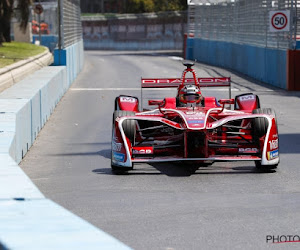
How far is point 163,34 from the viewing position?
3236 inches

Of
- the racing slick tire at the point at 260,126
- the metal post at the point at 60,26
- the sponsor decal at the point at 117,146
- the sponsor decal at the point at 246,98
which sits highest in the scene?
the metal post at the point at 60,26

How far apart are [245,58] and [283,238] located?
29.6 m

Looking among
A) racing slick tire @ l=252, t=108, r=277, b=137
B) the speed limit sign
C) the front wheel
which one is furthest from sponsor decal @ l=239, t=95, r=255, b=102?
the speed limit sign

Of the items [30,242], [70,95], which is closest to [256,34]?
[70,95]

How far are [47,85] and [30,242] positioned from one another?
15.0 m

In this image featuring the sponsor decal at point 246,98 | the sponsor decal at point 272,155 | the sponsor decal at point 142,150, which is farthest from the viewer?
the sponsor decal at point 246,98

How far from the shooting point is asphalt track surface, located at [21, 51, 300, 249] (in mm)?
8344

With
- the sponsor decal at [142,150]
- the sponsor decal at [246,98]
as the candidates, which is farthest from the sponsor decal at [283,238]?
the sponsor decal at [246,98]

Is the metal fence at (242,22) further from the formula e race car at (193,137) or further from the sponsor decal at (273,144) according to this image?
the sponsor decal at (273,144)

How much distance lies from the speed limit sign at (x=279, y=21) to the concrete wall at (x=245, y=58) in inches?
30.6

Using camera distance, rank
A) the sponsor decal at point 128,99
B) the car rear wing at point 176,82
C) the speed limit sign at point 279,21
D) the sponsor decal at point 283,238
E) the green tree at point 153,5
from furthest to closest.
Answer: the green tree at point 153,5, the speed limit sign at point 279,21, the car rear wing at point 176,82, the sponsor decal at point 128,99, the sponsor decal at point 283,238

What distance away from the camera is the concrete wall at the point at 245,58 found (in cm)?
2978

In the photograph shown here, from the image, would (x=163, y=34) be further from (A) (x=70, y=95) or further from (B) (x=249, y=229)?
(B) (x=249, y=229)

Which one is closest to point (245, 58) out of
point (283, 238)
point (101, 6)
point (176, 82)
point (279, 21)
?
point (279, 21)
